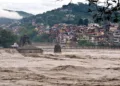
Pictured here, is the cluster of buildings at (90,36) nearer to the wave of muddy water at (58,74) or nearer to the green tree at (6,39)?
the green tree at (6,39)

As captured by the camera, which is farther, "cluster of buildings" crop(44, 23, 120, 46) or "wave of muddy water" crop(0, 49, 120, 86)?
"cluster of buildings" crop(44, 23, 120, 46)

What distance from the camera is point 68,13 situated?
169m

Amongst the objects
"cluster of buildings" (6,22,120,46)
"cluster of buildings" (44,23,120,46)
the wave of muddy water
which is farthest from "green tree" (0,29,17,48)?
the wave of muddy water

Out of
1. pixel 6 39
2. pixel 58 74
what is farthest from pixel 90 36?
pixel 58 74

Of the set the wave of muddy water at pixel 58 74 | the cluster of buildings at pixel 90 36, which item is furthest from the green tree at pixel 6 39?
the wave of muddy water at pixel 58 74

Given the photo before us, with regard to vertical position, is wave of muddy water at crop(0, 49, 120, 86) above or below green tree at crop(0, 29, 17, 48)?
below

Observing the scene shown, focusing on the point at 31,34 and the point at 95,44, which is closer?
the point at 95,44

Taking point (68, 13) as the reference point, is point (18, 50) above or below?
below

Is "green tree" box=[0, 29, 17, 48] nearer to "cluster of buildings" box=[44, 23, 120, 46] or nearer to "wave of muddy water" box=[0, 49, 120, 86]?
"cluster of buildings" box=[44, 23, 120, 46]

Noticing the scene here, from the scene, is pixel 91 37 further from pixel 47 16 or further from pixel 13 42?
pixel 47 16

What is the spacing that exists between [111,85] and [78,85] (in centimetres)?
129

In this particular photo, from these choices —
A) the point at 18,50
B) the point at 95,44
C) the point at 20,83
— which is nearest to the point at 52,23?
the point at 95,44

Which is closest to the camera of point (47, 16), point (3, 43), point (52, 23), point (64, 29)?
point (3, 43)

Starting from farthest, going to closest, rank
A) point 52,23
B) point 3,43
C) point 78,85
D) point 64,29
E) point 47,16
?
point 47,16
point 52,23
point 64,29
point 3,43
point 78,85
